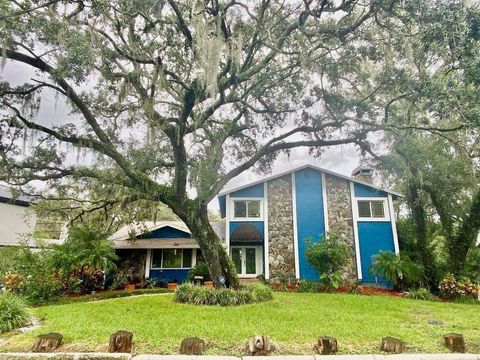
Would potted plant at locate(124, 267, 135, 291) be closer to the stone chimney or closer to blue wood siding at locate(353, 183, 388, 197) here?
blue wood siding at locate(353, 183, 388, 197)

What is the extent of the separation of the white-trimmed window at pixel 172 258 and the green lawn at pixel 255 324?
682 centimetres

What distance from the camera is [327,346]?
4.59m


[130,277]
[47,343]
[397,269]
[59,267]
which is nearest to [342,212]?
[397,269]

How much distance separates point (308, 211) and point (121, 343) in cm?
1206

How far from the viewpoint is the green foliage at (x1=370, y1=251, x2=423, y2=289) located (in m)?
12.9

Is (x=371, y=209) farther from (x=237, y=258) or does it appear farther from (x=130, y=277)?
(x=130, y=277)

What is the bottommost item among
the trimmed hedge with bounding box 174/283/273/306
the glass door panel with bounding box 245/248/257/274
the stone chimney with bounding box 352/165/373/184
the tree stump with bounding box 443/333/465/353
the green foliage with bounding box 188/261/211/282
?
the tree stump with bounding box 443/333/465/353

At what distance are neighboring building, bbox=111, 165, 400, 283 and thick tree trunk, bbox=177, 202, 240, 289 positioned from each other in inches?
183

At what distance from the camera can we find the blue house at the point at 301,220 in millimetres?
14852

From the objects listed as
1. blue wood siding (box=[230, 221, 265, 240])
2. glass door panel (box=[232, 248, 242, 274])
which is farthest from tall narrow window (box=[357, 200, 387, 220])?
glass door panel (box=[232, 248, 242, 274])

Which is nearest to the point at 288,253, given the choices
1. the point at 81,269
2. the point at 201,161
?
the point at 201,161

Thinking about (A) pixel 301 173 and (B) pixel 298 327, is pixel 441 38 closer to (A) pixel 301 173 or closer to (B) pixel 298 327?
(B) pixel 298 327

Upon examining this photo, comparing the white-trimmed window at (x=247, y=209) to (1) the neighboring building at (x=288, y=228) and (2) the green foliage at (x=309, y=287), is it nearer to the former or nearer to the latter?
(1) the neighboring building at (x=288, y=228)

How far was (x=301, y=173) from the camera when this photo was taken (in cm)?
1609
